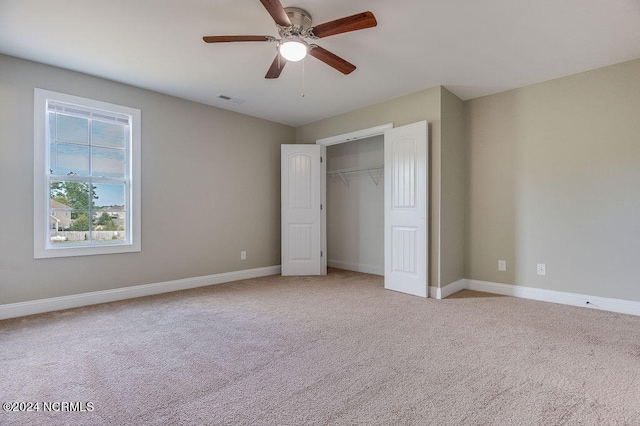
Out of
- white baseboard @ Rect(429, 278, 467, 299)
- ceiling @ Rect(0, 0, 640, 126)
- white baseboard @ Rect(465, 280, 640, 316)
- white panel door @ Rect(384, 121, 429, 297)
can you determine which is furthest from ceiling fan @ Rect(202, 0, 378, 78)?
white baseboard @ Rect(465, 280, 640, 316)

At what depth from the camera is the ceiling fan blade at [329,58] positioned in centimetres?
255

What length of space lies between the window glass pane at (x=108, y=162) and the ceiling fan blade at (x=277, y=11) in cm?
280

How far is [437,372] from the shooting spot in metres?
2.08

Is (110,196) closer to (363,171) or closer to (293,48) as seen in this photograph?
(293,48)

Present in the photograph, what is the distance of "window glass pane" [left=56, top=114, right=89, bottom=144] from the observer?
3527 millimetres

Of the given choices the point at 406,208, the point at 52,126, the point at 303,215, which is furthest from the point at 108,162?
the point at 406,208

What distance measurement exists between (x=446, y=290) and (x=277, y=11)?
11.3 feet

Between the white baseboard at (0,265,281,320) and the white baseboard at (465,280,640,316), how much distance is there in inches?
129

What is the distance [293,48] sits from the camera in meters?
2.46

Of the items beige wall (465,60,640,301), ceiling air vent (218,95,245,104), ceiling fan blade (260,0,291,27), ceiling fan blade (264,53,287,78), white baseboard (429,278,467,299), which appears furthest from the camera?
→ ceiling air vent (218,95,245,104)

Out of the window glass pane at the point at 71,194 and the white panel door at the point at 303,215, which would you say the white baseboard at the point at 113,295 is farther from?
the window glass pane at the point at 71,194

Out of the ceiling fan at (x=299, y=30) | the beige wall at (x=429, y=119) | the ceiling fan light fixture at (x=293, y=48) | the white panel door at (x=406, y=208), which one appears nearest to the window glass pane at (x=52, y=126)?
the ceiling fan at (x=299, y=30)

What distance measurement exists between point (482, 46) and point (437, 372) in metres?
2.79

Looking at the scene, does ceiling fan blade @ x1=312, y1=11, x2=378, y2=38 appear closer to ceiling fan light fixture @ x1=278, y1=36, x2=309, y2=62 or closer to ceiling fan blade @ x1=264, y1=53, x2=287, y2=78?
ceiling fan light fixture @ x1=278, y1=36, x2=309, y2=62
